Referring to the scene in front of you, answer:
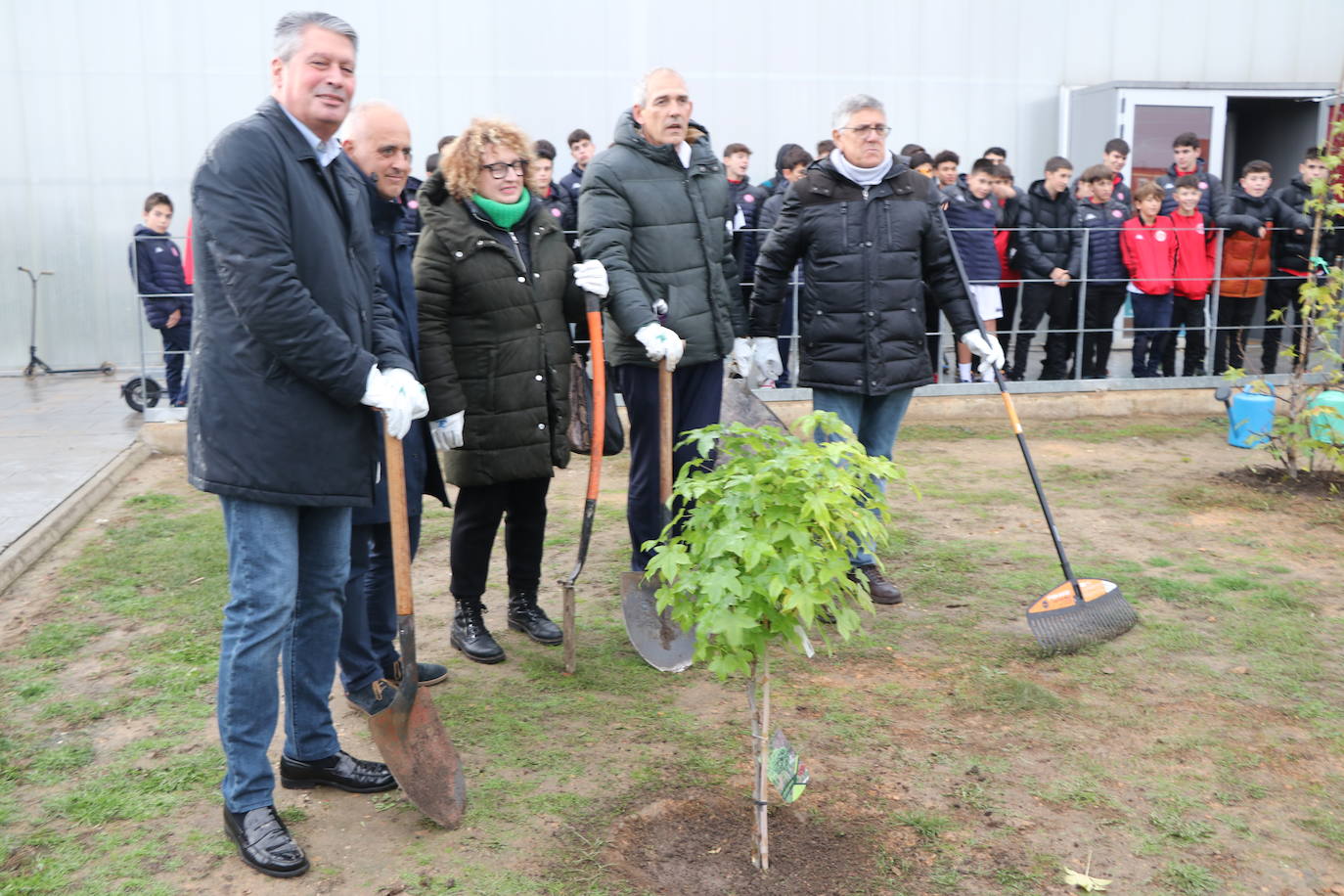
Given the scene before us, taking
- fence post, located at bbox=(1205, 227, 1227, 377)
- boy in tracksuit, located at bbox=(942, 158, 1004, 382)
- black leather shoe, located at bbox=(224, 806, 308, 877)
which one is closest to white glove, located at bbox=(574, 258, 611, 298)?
black leather shoe, located at bbox=(224, 806, 308, 877)

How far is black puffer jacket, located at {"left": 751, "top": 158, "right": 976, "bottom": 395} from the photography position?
4.79 metres

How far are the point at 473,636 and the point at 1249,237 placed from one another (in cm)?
752

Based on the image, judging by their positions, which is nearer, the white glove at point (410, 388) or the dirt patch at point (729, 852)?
the dirt patch at point (729, 852)

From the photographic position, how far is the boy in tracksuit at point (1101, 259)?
9070mm

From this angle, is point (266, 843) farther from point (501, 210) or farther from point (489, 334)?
point (501, 210)

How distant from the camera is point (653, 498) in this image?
4555 mm

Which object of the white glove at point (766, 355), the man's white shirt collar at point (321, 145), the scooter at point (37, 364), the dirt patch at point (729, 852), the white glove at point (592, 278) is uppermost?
the man's white shirt collar at point (321, 145)

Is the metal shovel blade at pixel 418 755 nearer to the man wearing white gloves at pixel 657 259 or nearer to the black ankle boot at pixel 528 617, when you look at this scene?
the black ankle boot at pixel 528 617

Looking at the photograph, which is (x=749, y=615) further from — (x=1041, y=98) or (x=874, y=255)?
(x=1041, y=98)

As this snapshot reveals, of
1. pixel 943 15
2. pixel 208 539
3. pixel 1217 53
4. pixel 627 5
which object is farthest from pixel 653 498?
pixel 1217 53

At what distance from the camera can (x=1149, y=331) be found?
907 centimetres

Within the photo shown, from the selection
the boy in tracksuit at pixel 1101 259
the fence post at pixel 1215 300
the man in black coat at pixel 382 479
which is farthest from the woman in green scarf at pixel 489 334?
the fence post at pixel 1215 300

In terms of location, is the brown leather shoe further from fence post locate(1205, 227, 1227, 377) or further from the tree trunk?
fence post locate(1205, 227, 1227, 377)

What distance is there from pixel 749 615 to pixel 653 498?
1825 mm
